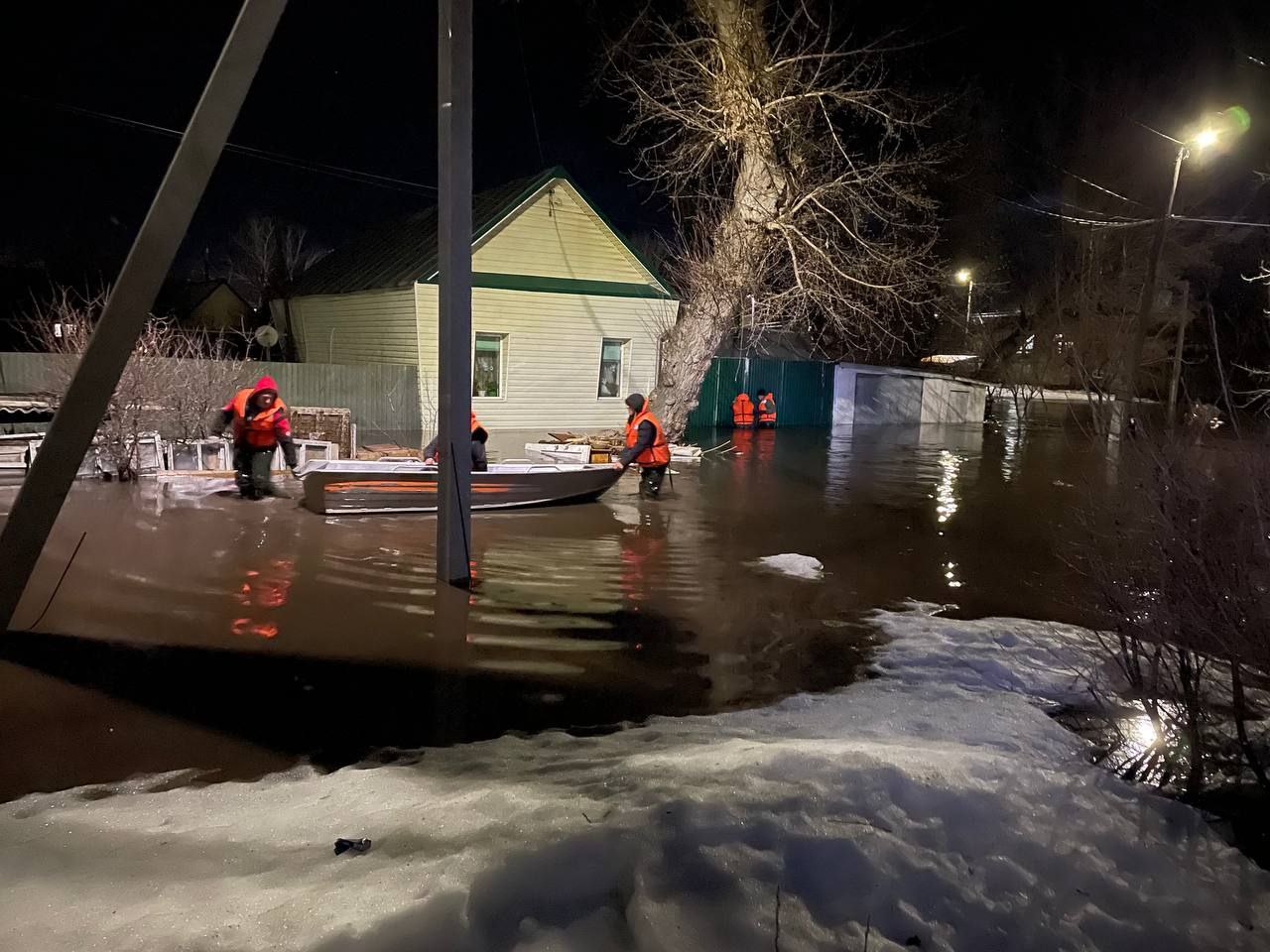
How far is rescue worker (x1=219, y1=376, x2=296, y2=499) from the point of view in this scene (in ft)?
38.1

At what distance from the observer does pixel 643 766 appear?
4207 millimetres

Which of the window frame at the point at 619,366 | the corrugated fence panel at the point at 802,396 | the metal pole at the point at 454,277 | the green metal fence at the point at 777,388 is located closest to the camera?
the metal pole at the point at 454,277

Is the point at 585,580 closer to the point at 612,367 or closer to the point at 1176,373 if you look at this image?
the point at 1176,373

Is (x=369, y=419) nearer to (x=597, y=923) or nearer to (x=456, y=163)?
(x=456, y=163)

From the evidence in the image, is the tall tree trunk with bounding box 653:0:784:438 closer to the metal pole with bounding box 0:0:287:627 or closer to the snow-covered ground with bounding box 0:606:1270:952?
the metal pole with bounding box 0:0:287:627

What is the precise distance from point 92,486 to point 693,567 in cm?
865

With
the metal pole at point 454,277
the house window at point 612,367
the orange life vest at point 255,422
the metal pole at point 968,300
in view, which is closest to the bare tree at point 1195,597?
the metal pole at point 454,277

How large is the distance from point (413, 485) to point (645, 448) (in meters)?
3.47

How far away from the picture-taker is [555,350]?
20.3 m

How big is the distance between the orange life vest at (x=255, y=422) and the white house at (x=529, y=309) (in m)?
7.16

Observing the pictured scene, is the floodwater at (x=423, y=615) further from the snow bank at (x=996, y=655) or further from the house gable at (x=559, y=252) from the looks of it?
the house gable at (x=559, y=252)

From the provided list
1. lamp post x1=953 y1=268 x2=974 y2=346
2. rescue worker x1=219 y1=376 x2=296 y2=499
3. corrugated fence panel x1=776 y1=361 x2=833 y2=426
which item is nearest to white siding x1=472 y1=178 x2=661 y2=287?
rescue worker x1=219 y1=376 x2=296 y2=499

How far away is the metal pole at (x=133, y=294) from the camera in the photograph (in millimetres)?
5117

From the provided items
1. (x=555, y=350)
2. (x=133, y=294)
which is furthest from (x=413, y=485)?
(x=555, y=350)
